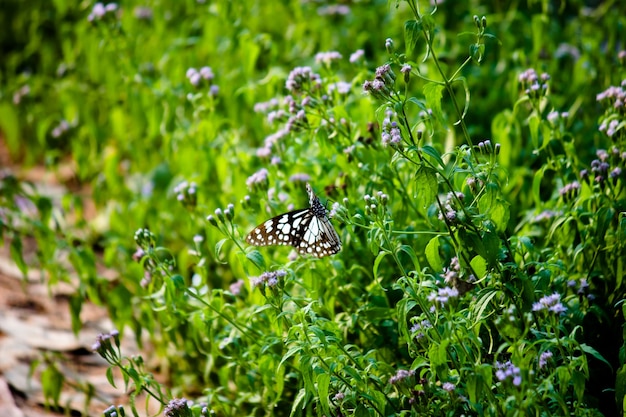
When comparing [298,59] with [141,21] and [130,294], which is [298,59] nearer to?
[141,21]

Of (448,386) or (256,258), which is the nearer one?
(448,386)

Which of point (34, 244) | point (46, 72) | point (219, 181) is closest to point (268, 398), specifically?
point (219, 181)

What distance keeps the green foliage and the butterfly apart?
0.35 feet

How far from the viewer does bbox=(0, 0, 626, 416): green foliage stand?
273 centimetres

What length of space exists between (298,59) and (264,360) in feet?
9.36

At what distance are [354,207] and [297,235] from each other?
339 millimetres

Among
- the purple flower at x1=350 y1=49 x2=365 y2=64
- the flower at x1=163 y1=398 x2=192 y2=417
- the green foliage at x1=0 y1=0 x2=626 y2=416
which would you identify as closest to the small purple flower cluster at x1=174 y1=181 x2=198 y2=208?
the green foliage at x1=0 y1=0 x2=626 y2=416

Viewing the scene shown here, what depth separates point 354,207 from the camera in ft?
11.1

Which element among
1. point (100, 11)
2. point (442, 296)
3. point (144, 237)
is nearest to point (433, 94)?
point (442, 296)

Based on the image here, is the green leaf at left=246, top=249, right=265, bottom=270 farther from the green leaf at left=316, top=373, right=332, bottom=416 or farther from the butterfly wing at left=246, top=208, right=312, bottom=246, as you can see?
the green leaf at left=316, top=373, right=332, bottom=416

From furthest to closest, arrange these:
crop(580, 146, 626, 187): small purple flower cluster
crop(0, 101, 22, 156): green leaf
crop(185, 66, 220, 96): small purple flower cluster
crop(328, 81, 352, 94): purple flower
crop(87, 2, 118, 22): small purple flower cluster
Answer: crop(0, 101, 22, 156): green leaf, crop(87, 2, 118, 22): small purple flower cluster, crop(185, 66, 220, 96): small purple flower cluster, crop(328, 81, 352, 94): purple flower, crop(580, 146, 626, 187): small purple flower cluster

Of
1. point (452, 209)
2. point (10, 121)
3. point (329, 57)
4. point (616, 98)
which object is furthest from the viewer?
point (10, 121)

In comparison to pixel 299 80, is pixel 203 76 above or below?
above

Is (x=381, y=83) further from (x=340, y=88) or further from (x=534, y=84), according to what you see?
(x=534, y=84)
